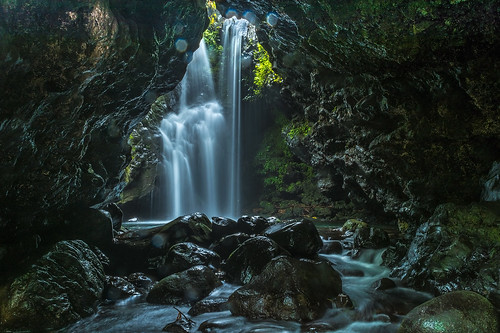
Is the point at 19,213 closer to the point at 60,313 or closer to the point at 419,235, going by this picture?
the point at 60,313

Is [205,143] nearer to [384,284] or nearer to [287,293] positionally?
[384,284]

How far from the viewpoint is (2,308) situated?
4578 mm

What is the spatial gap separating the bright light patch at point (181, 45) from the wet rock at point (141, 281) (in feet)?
18.7

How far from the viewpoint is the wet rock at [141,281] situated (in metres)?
6.70

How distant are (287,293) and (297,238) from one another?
3502 mm

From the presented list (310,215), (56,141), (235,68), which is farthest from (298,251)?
(235,68)

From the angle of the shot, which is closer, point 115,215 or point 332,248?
point 332,248

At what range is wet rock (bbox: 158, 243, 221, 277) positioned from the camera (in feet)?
24.0

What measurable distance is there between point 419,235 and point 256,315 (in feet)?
11.9

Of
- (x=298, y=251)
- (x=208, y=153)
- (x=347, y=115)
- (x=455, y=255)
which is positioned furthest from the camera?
(x=208, y=153)

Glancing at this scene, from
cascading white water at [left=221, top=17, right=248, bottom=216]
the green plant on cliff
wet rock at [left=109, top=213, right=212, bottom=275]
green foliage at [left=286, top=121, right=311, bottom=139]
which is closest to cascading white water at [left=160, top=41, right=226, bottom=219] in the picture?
cascading white water at [left=221, top=17, right=248, bottom=216]

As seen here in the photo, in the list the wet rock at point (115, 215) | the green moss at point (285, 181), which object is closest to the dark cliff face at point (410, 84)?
the wet rock at point (115, 215)

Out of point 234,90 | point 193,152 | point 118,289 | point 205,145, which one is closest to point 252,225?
point 118,289

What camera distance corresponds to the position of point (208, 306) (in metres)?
5.25
